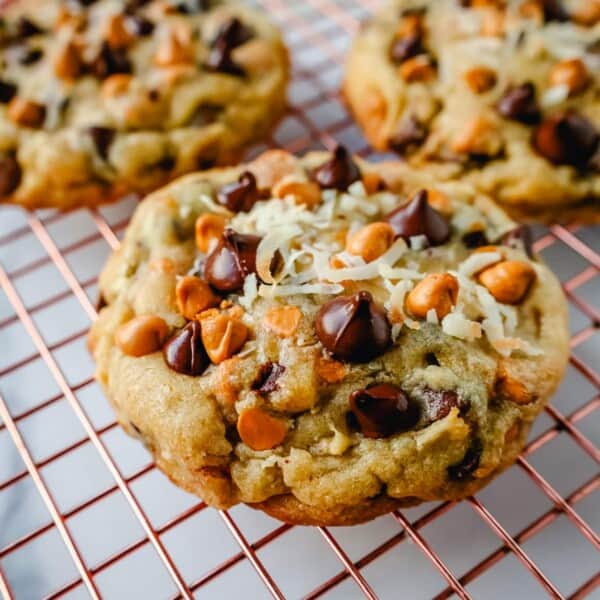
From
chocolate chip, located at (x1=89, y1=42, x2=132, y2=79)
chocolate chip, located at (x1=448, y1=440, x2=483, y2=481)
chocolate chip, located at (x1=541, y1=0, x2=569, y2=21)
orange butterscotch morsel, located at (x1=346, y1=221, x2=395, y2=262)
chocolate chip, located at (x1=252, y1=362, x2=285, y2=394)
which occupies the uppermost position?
chocolate chip, located at (x1=89, y1=42, x2=132, y2=79)

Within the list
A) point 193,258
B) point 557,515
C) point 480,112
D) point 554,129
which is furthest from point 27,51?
point 557,515

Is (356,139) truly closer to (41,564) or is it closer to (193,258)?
(193,258)

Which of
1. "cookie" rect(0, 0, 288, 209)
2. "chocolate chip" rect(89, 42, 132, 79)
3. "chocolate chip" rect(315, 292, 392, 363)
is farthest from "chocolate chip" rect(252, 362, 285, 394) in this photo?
"chocolate chip" rect(89, 42, 132, 79)

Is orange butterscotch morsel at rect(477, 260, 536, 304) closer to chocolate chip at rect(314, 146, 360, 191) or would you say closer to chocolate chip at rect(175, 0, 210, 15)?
chocolate chip at rect(314, 146, 360, 191)

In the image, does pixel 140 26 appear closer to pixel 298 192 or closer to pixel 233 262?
pixel 298 192

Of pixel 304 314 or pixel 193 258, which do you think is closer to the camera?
pixel 304 314

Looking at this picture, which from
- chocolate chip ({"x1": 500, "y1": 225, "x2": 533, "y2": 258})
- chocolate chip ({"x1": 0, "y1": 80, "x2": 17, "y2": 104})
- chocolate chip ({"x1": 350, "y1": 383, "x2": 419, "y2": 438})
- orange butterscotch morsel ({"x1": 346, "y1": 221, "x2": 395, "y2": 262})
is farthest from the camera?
chocolate chip ({"x1": 0, "y1": 80, "x2": 17, "y2": 104})

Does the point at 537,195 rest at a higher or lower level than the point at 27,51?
lower

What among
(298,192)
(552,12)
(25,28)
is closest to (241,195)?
(298,192)
